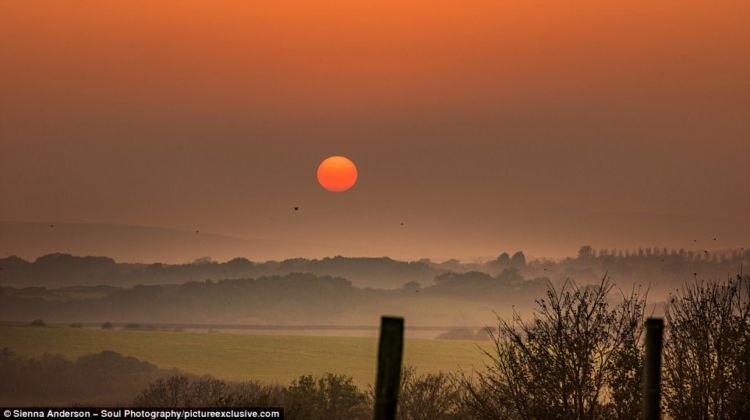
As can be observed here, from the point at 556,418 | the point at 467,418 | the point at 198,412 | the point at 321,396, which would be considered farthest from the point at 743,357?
the point at 321,396

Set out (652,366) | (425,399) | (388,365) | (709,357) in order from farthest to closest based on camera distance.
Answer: (425,399) → (709,357) → (652,366) → (388,365)

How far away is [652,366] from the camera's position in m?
14.1

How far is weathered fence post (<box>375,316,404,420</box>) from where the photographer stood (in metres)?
10.7

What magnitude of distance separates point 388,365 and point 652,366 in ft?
17.5

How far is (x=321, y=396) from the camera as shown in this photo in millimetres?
98562

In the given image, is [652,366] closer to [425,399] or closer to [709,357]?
[709,357]

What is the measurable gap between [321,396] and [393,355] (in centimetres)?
8992

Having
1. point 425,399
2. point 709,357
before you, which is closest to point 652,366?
point 709,357

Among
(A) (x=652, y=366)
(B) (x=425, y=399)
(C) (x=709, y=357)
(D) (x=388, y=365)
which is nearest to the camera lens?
(D) (x=388, y=365)

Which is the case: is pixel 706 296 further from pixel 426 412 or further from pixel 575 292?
pixel 426 412

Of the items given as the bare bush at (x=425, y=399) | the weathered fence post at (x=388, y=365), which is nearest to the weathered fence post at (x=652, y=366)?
the weathered fence post at (x=388, y=365)

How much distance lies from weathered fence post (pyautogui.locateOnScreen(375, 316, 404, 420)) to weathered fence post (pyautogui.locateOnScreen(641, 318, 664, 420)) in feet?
16.2

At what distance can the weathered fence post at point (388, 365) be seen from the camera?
1067cm

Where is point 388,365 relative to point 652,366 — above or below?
below
